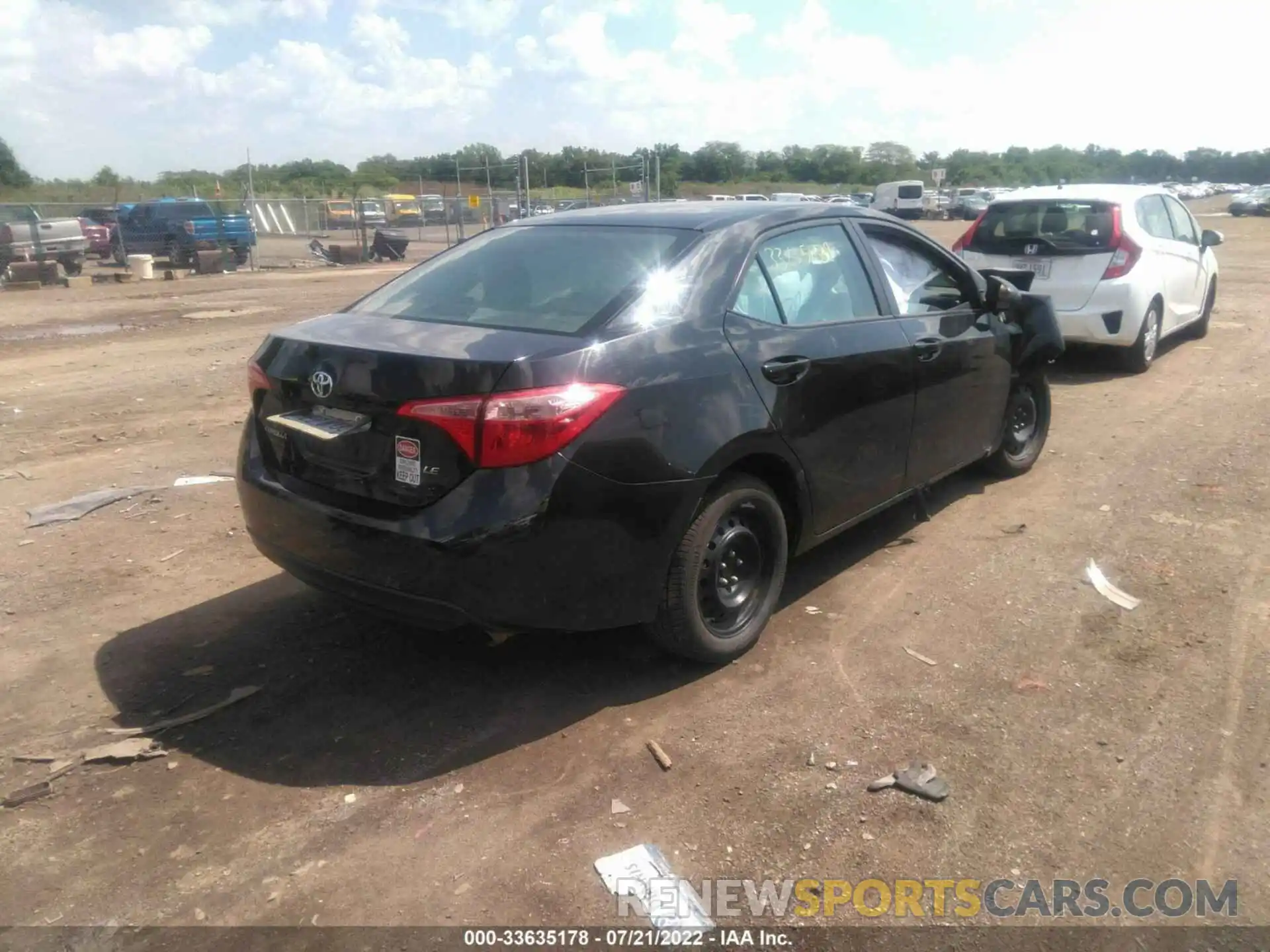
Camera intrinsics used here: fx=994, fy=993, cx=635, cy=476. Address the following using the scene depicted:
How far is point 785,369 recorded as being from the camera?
386 cm

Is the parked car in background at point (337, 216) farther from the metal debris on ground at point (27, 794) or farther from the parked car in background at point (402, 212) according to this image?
the metal debris on ground at point (27, 794)

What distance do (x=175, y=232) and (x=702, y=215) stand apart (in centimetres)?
2501

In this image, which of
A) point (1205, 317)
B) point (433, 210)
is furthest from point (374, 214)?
point (1205, 317)

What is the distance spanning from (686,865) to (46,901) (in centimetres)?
172

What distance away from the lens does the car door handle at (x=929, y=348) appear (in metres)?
4.64

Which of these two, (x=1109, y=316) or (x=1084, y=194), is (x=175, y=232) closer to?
(x=1084, y=194)

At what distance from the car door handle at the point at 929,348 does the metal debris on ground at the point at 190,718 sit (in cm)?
320

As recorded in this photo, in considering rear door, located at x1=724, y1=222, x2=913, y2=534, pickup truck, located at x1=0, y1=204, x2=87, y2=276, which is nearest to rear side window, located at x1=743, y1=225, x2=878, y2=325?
rear door, located at x1=724, y1=222, x2=913, y2=534

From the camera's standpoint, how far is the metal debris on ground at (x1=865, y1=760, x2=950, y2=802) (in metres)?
3.07

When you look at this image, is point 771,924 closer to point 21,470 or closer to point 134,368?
point 21,470

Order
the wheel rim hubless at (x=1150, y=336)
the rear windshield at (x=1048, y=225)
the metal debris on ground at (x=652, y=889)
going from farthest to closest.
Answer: the wheel rim hubless at (x=1150, y=336) < the rear windshield at (x=1048, y=225) < the metal debris on ground at (x=652, y=889)

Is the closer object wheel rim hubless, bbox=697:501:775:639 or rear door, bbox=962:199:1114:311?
wheel rim hubless, bbox=697:501:775:639

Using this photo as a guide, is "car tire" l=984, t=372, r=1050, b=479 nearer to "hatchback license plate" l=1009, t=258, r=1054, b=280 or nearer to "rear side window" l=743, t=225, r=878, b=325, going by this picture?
"rear side window" l=743, t=225, r=878, b=325

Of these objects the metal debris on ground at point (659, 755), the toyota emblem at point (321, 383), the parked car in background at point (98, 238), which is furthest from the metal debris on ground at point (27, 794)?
the parked car in background at point (98, 238)
